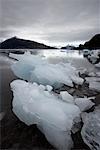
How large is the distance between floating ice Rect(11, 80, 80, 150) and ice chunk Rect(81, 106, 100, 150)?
0.15 m

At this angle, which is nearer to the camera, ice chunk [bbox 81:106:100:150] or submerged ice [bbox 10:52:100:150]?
ice chunk [bbox 81:106:100:150]

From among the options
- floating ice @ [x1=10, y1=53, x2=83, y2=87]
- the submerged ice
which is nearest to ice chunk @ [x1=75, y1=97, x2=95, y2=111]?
the submerged ice

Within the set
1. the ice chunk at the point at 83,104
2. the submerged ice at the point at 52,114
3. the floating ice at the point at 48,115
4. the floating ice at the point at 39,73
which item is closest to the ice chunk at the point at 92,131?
the submerged ice at the point at 52,114

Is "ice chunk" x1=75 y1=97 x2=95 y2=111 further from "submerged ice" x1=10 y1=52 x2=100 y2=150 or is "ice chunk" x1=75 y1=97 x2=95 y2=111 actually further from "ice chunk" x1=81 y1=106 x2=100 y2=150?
"ice chunk" x1=81 y1=106 x2=100 y2=150

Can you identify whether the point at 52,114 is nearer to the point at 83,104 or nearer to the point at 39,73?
the point at 83,104

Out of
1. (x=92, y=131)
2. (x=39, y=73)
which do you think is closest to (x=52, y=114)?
(x=92, y=131)

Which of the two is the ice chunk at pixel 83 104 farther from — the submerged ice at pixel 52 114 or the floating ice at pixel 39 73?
the floating ice at pixel 39 73

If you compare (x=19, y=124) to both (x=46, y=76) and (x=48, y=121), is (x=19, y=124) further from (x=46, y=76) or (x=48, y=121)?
(x=46, y=76)

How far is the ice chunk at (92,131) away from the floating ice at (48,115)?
0.51ft

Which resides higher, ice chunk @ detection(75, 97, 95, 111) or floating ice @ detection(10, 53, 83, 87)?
floating ice @ detection(10, 53, 83, 87)

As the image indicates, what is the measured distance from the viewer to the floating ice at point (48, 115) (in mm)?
1996

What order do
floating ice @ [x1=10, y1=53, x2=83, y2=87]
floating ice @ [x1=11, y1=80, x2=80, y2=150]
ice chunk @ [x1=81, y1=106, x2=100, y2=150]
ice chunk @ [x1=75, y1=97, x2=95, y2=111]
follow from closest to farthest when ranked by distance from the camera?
ice chunk @ [x1=81, y1=106, x2=100, y2=150] < floating ice @ [x1=11, y1=80, x2=80, y2=150] < ice chunk @ [x1=75, y1=97, x2=95, y2=111] < floating ice @ [x1=10, y1=53, x2=83, y2=87]

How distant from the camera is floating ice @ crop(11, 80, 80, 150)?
2.00 metres

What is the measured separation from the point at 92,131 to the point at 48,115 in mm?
521
